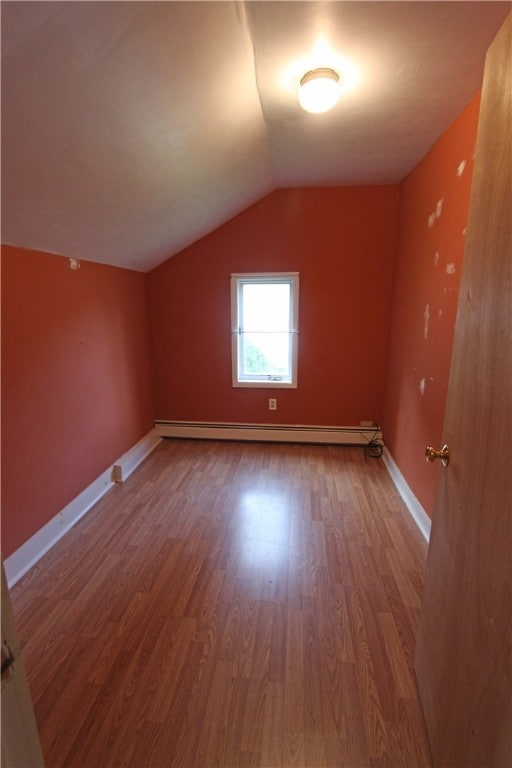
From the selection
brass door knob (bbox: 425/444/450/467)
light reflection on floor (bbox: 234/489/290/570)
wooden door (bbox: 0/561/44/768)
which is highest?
brass door knob (bbox: 425/444/450/467)

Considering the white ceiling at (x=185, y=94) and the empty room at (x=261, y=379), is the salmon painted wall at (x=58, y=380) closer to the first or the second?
the empty room at (x=261, y=379)

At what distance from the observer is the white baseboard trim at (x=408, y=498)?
2.07 meters

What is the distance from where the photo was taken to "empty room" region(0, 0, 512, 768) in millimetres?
901

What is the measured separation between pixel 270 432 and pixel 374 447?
993mm

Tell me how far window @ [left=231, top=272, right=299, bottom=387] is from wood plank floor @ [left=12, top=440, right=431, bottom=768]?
4.10 ft

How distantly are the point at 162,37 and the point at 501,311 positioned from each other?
1296mm

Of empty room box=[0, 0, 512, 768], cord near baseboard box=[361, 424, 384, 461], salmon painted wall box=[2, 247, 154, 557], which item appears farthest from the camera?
cord near baseboard box=[361, 424, 384, 461]

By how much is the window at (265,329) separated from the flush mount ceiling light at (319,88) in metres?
1.61

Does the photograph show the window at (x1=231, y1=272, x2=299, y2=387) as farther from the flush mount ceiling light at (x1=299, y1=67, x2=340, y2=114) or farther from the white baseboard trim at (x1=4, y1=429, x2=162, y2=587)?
the flush mount ceiling light at (x1=299, y1=67, x2=340, y2=114)

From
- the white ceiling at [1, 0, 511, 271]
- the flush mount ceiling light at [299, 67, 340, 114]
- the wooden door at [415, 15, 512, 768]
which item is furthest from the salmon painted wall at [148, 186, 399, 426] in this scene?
the wooden door at [415, 15, 512, 768]

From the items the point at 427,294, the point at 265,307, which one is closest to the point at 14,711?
the point at 427,294

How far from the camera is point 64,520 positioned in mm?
2080

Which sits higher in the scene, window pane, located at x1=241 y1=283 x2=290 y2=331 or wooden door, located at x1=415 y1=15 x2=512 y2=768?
window pane, located at x1=241 y1=283 x2=290 y2=331

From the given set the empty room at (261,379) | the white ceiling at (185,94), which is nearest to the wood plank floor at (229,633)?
the empty room at (261,379)
